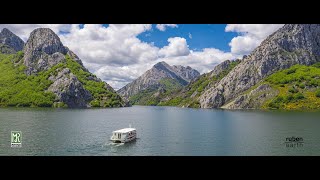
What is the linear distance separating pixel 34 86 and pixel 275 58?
9118cm

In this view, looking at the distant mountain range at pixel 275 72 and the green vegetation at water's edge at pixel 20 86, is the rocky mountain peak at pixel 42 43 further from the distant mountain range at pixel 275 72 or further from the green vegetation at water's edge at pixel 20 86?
the distant mountain range at pixel 275 72

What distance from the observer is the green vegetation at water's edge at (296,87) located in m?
95.6

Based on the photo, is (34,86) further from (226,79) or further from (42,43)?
(226,79)

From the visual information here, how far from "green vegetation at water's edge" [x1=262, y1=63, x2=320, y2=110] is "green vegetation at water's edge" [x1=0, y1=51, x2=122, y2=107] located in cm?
5844

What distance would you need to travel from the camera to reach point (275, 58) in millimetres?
128250

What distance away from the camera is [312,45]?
127m

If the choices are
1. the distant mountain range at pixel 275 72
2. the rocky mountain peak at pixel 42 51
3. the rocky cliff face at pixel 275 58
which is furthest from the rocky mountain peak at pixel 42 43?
the rocky cliff face at pixel 275 58

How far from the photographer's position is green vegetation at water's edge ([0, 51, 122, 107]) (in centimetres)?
10906

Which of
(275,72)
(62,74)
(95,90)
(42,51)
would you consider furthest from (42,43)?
(275,72)

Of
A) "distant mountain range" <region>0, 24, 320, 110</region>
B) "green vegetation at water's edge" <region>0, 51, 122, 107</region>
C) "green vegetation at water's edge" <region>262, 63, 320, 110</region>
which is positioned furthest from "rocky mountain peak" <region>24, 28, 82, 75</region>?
"green vegetation at water's edge" <region>262, 63, 320, 110</region>

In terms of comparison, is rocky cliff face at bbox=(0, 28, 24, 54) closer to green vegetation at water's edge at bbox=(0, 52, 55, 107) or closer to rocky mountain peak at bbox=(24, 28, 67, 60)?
green vegetation at water's edge at bbox=(0, 52, 55, 107)

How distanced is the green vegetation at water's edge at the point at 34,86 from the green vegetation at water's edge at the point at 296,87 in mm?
58439
